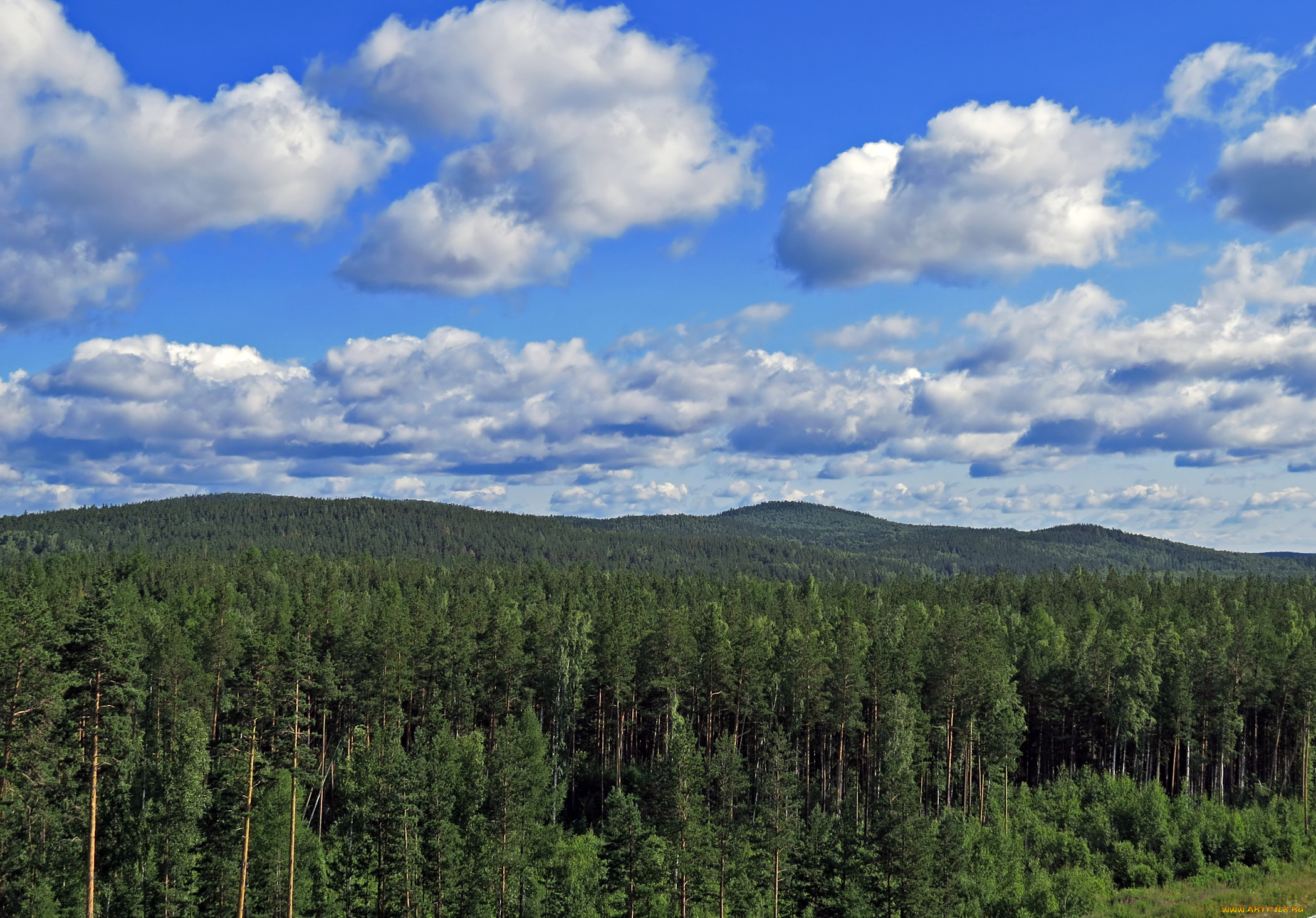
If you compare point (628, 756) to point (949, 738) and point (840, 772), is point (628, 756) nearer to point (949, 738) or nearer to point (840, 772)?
point (840, 772)

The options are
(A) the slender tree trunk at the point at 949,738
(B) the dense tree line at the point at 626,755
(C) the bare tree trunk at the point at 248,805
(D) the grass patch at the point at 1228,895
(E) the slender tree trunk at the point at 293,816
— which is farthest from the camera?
(A) the slender tree trunk at the point at 949,738

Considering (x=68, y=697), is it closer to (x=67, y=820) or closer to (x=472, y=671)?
(x=67, y=820)

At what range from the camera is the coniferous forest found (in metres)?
42.1

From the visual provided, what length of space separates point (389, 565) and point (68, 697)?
502 ft

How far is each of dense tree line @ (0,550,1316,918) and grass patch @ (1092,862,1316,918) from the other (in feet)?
7.32

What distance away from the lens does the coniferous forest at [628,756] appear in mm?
42062

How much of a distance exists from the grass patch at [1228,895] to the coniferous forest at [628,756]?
5.00ft

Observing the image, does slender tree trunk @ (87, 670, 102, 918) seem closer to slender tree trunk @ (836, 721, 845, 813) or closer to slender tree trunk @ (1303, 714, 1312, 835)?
slender tree trunk @ (836, 721, 845, 813)

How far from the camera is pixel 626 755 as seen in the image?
89438mm

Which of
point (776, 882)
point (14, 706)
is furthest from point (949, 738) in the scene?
point (14, 706)

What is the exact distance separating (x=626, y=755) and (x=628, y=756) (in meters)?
0.31

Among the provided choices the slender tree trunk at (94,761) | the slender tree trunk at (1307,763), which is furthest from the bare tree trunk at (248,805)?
the slender tree trunk at (1307,763)

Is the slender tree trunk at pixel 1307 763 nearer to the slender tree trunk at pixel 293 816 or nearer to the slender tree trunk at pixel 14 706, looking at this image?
the slender tree trunk at pixel 293 816

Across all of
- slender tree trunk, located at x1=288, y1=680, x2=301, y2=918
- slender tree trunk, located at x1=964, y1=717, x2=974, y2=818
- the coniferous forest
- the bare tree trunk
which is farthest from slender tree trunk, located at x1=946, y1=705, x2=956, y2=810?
the bare tree trunk
